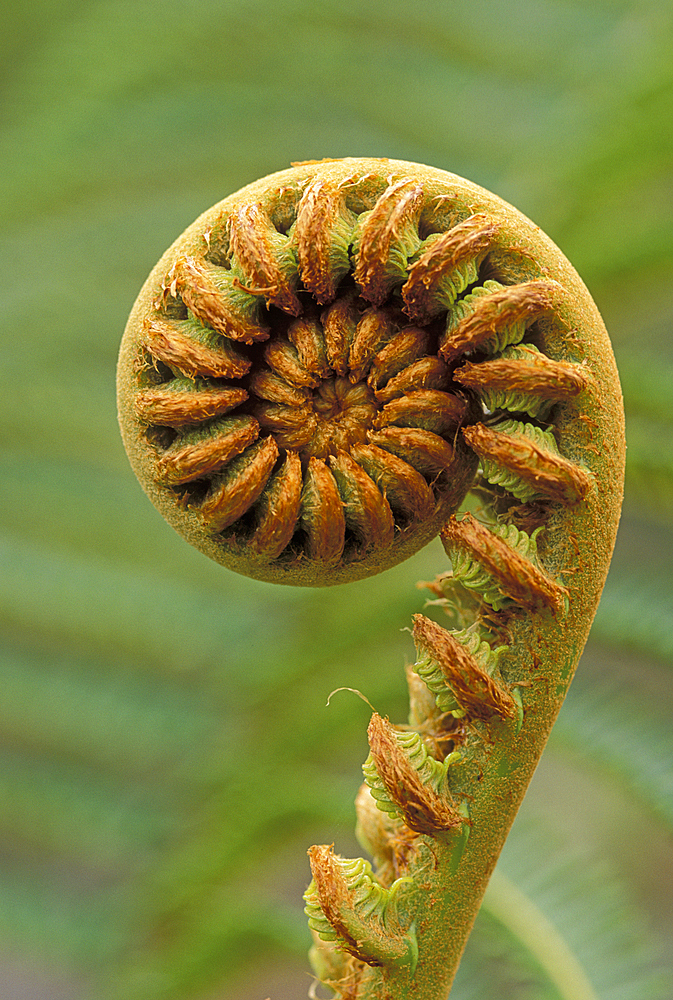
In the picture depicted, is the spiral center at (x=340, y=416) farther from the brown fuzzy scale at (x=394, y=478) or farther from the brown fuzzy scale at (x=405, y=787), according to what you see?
the brown fuzzy scale at (x=405, y=787)

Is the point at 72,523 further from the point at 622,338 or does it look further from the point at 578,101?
the point at 578,101

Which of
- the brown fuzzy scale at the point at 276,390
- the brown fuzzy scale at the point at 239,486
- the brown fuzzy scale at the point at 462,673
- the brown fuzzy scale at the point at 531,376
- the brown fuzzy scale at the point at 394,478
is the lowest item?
the brown fuzzy scale at the point at 462,673

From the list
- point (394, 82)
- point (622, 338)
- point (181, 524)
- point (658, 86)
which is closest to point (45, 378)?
point (394, 82)

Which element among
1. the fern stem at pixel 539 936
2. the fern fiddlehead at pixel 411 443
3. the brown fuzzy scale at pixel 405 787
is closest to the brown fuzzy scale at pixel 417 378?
the fern fiddlehead at pixel 411 443

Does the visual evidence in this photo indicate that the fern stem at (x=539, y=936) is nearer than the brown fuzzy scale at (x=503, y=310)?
No

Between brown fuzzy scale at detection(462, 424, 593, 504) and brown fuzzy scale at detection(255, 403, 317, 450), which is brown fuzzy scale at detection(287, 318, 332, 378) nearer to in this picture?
brown fuzzy scale at detection(255, 403, 317, 450)

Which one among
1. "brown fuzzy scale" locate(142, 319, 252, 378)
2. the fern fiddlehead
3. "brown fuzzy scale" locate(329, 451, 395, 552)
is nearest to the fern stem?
the fern fiddlehead

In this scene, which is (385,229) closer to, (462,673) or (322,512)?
(322,512)
